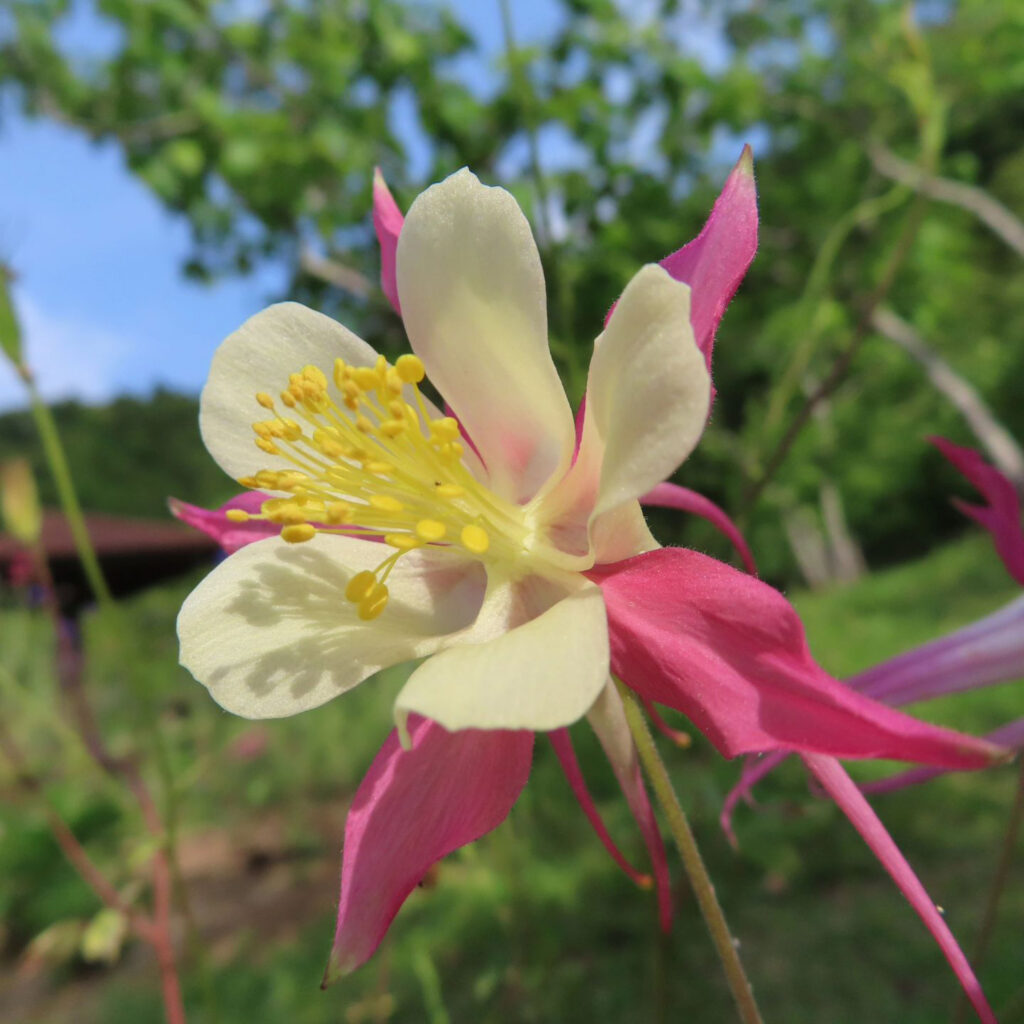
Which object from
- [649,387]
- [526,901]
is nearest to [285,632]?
[649,387]

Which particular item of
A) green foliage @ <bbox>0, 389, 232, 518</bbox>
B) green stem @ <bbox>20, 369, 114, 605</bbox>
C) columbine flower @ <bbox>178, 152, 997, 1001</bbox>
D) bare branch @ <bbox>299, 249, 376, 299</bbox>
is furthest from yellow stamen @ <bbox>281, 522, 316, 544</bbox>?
green foliage @ <bbox>0, 389, 232, 518</bbox>

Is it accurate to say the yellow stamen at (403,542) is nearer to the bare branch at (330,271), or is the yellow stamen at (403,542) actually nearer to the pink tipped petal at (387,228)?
the pink tipped petal at (387,228)

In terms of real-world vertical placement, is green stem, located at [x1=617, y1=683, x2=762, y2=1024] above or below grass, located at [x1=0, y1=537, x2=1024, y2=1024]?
above

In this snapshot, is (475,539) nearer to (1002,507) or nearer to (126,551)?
(1002,507)

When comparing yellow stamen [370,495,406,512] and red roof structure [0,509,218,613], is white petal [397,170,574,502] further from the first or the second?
red roof structure [0,509,218,613]

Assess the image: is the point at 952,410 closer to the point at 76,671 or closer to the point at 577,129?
the point at 577,129

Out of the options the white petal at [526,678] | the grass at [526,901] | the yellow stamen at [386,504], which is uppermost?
the yellow stamen at [386,504]

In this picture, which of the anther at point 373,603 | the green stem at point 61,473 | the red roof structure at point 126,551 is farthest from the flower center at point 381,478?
the red roof structure at point 126,551
